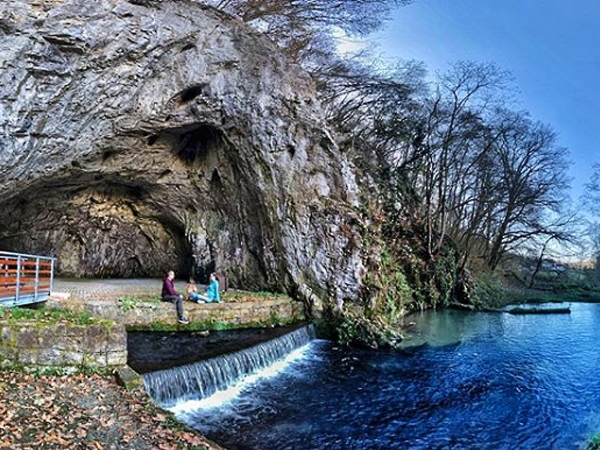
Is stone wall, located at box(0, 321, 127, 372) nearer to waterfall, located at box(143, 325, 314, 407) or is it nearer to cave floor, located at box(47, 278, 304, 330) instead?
waterfall, located at box(143, 325, 314, 407)

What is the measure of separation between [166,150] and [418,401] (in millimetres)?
12228

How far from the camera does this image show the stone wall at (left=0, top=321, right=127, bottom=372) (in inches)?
249

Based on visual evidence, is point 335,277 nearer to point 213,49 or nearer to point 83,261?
point 213,49

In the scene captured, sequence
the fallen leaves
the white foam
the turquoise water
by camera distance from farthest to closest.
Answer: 1. the white foam
2. the turquoise water
3. the fallen leaves

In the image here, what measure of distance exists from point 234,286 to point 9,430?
39.1ft

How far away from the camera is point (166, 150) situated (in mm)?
15883

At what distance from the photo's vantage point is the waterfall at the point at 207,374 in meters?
7.71

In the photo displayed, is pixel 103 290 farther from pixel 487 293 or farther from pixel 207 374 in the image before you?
pixel 487 293

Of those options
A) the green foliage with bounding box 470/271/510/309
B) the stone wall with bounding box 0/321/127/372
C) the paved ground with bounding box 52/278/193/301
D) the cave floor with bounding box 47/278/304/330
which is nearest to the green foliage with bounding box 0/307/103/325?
the stone wall with bounding box 0/321/127/372

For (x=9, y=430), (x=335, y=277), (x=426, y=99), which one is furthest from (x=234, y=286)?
(x=426, y=99)

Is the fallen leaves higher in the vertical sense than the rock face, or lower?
lower

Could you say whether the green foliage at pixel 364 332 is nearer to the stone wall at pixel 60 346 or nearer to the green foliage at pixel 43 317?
the stone wall at pixel 60 346

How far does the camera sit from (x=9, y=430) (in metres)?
4.62

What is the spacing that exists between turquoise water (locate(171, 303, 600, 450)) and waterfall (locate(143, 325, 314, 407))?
14.6 inches
